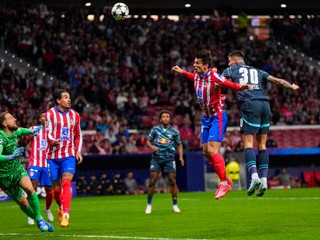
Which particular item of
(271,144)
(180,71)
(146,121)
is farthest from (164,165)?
(146,121)

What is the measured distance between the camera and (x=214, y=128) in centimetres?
1443

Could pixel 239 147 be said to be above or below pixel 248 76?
below

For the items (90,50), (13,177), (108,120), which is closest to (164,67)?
(90,50)

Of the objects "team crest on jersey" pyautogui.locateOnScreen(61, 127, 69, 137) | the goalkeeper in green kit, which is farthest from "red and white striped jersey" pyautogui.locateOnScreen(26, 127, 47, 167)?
the goalkeeper in green kit

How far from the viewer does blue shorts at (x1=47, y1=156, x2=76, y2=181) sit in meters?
15.0

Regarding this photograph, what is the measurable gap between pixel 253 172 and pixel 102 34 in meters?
26.1

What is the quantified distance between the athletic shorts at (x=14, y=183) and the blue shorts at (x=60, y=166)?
1903mm

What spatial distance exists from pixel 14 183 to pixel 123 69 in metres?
24.2

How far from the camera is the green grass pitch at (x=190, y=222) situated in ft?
41.7

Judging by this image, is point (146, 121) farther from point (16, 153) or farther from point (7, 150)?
point (16, 153)

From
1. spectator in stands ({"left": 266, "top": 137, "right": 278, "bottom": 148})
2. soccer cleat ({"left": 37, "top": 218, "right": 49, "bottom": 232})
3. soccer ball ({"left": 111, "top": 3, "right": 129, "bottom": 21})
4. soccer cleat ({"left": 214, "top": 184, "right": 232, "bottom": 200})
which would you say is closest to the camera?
soccer cleat ({"left": 37, "top": 218, "right": 49, "bottom": 232})

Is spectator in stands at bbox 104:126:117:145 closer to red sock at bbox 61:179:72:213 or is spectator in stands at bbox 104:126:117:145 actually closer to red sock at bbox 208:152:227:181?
red sock at bbox 61:179:72:213

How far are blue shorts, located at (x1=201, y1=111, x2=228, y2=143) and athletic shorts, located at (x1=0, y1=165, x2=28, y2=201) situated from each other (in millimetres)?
3389

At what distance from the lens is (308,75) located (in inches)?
1577
